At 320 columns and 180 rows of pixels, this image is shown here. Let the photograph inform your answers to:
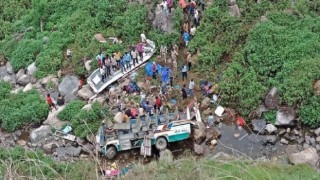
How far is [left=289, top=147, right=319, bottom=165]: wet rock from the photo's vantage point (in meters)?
17.4

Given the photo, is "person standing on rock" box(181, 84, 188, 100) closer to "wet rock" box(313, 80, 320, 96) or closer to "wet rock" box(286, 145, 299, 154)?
"wet rock" box(286, 145, 299, 154)

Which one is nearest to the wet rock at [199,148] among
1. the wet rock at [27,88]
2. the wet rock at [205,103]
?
the wet rock at [205,103]

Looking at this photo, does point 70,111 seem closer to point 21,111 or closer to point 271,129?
point 21,111

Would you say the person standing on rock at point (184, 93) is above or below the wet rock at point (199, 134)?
above

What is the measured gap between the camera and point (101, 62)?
22391 mm

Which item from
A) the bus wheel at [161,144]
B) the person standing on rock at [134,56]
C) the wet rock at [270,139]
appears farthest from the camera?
the person standing on rock at [134,56]

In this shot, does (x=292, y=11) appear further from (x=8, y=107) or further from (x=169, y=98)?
(x=8, y=107)

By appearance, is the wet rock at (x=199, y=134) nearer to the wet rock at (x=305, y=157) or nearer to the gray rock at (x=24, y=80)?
the wet rock at (x=305, y=157)

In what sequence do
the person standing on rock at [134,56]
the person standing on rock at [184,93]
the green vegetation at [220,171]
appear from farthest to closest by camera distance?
the person standing on rock at [134,56] → the person standing on rock at [184,93] → the green vegetation at [220,171]

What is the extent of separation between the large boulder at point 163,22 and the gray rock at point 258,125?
5.80 m

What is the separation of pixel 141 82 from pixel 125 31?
3176 millimetres

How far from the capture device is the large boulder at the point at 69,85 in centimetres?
2278

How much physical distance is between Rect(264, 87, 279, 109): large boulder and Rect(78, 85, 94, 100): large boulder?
23.1 ft

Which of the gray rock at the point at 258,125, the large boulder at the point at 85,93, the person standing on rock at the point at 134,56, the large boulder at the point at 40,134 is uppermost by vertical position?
the person standing on rock at the point at 134,56
